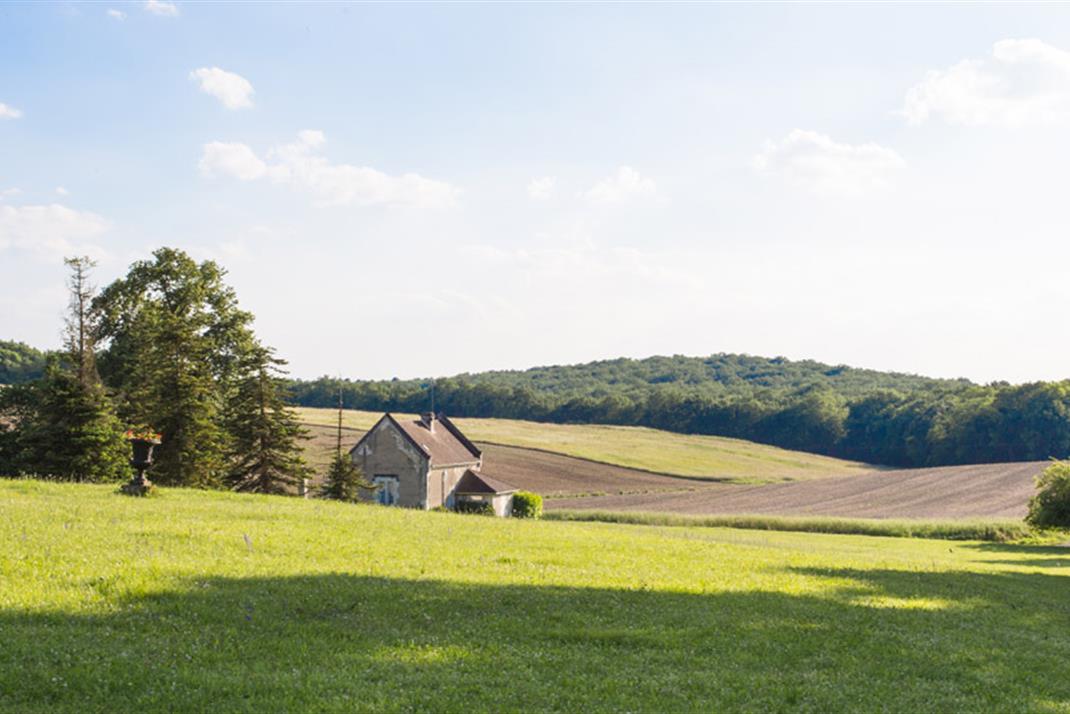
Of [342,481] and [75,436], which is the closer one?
[75,436]

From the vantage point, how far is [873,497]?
91.0 meters

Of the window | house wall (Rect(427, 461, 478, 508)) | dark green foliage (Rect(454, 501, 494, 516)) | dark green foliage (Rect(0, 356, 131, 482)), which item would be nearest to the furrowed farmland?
the window

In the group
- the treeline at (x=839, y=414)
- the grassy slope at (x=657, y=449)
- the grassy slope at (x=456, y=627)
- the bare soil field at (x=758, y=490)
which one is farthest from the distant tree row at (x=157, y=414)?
the treeline at (x=839, y=414)

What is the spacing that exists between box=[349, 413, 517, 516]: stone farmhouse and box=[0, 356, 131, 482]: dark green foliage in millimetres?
23705

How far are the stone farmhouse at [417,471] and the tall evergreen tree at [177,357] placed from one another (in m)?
12.4

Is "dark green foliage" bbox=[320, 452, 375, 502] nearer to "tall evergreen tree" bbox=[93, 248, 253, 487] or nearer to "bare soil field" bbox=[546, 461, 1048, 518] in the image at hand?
"tall evergreen tree" bbox=[93, 248, 253, 487]

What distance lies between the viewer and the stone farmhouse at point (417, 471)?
68.2 meters

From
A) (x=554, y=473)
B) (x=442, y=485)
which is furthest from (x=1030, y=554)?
(x=554, y=473)

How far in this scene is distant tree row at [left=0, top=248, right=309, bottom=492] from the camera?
145ft

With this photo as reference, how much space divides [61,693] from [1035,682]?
14.5 m

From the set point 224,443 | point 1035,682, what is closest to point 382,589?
point 1035,682

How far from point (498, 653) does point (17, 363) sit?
11975 cm

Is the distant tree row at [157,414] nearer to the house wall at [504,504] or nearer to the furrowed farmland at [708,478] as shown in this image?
the furrowed farmland at [708,478]

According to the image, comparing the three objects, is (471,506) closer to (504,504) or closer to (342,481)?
(504,504)
